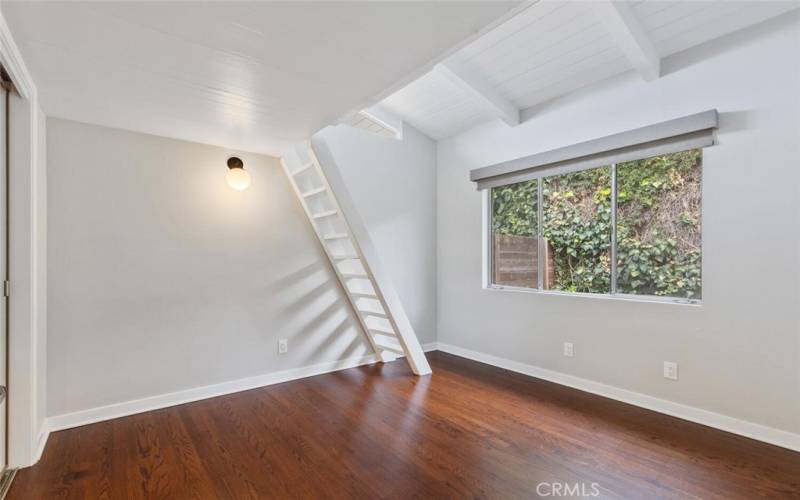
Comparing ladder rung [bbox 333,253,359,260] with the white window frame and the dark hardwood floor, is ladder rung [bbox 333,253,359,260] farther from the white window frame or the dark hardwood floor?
the white window frame

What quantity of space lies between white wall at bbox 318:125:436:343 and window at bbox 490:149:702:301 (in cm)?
79

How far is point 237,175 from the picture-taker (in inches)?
120

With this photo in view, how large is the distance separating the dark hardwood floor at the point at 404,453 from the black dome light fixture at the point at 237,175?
1.64 metres

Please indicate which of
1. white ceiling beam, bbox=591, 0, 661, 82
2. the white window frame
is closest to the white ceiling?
white ceiling beam, bbox=591, 0, 661, 82

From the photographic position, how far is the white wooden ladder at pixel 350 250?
3.12 m

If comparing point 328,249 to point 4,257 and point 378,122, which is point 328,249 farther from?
point 4,257

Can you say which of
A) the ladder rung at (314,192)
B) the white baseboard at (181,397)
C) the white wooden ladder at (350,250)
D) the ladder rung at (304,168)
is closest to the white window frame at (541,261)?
the white wooden ladder at (350,250)

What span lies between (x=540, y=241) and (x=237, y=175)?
2.70 metres

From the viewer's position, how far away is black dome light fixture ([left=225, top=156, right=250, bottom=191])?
304 centimetres

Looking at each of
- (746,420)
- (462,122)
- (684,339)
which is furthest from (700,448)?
(462,122)

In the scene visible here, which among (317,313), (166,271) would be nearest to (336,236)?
(317,313)

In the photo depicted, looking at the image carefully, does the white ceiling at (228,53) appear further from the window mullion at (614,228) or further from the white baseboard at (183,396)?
the window mullion at (614,228)

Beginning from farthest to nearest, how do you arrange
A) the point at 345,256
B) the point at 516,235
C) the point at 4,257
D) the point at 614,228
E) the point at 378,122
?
the point at 378,122
the point at 516,235
the point at 345,256
the point at 614,228
the point at 4,257

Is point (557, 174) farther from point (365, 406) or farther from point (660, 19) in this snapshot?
point (365, 406)
